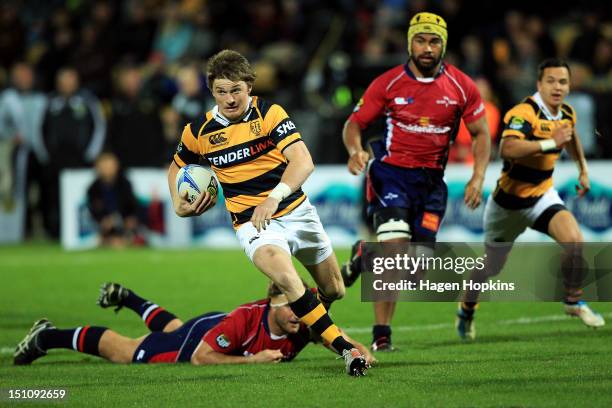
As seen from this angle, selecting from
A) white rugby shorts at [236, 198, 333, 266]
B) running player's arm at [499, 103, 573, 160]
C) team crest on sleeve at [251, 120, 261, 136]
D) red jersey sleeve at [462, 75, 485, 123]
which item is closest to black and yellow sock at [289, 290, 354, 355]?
white rugby shorts at [236, 198, 333, 266]

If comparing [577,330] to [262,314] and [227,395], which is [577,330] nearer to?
[262,314]

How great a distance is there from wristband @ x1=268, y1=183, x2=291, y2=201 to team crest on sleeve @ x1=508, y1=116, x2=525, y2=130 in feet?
8.96

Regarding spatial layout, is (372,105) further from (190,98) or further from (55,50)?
(55,50)

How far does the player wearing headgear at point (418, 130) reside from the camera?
31.0 ft

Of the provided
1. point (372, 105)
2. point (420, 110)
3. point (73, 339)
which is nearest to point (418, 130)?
point (420, 110)

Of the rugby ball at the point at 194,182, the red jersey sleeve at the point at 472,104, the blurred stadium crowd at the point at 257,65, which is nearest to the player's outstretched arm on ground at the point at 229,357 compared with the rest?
the rugby ball at the point at 194,182

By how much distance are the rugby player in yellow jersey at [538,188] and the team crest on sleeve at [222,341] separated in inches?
90.0

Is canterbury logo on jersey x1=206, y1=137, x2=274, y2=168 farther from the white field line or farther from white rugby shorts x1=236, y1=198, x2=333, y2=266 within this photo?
the white field line

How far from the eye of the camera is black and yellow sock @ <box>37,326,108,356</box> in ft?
28.9

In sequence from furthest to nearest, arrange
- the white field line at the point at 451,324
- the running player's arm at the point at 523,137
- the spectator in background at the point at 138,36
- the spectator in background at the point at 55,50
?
the spectator in background at the point at 138,36 < the spectator in background at the point at 55,50 < the white field line at the point at 451,324 < the running player's arm at the point at 523,137

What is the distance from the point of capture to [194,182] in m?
8.16

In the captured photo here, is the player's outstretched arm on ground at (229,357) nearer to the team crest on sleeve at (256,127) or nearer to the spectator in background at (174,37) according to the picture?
the team crest on sleeve at (256,127)

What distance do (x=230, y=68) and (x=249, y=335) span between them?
191cm

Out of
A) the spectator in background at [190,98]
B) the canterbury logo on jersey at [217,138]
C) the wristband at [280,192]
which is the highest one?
the spectator in background at [190,98]
